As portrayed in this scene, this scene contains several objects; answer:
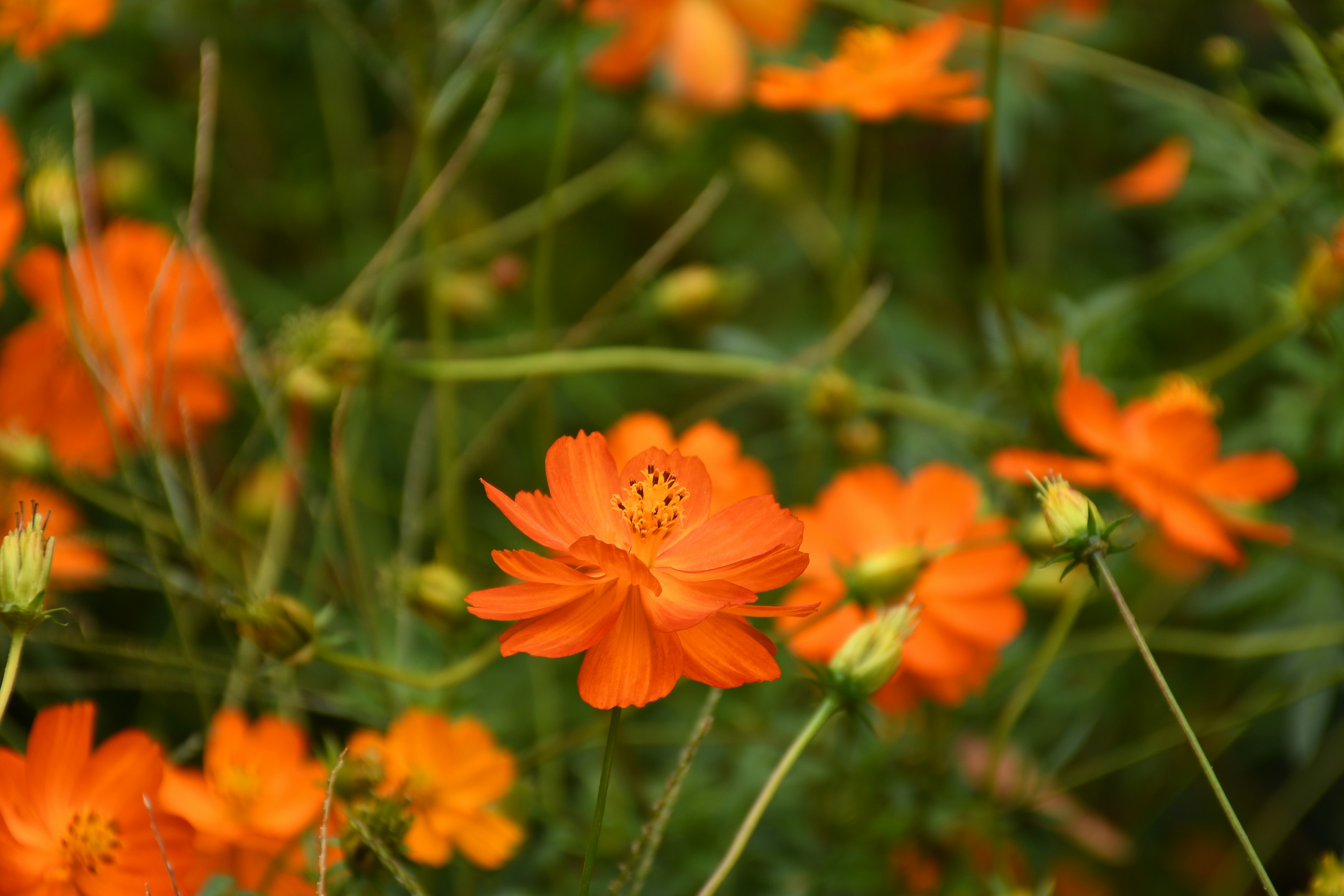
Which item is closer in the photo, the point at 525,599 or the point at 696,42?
the point at 525,599

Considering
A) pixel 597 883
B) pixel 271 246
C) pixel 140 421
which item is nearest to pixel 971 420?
pixel 597 883

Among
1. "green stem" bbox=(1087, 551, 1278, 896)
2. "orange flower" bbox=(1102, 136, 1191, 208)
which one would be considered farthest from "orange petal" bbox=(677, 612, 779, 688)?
"orange flower" bbox=(1102, 136, 1191, 208)

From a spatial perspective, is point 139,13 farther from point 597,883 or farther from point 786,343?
point 597,883

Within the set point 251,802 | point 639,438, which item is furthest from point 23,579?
point 639,438

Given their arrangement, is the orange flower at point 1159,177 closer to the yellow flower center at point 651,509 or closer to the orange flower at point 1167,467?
the orange flower at point 1167,467

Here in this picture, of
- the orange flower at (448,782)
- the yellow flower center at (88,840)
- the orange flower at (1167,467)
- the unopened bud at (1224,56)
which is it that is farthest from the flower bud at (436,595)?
the unopened bud at (1224,56)

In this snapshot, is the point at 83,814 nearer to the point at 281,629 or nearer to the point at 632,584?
the point at 281,629
